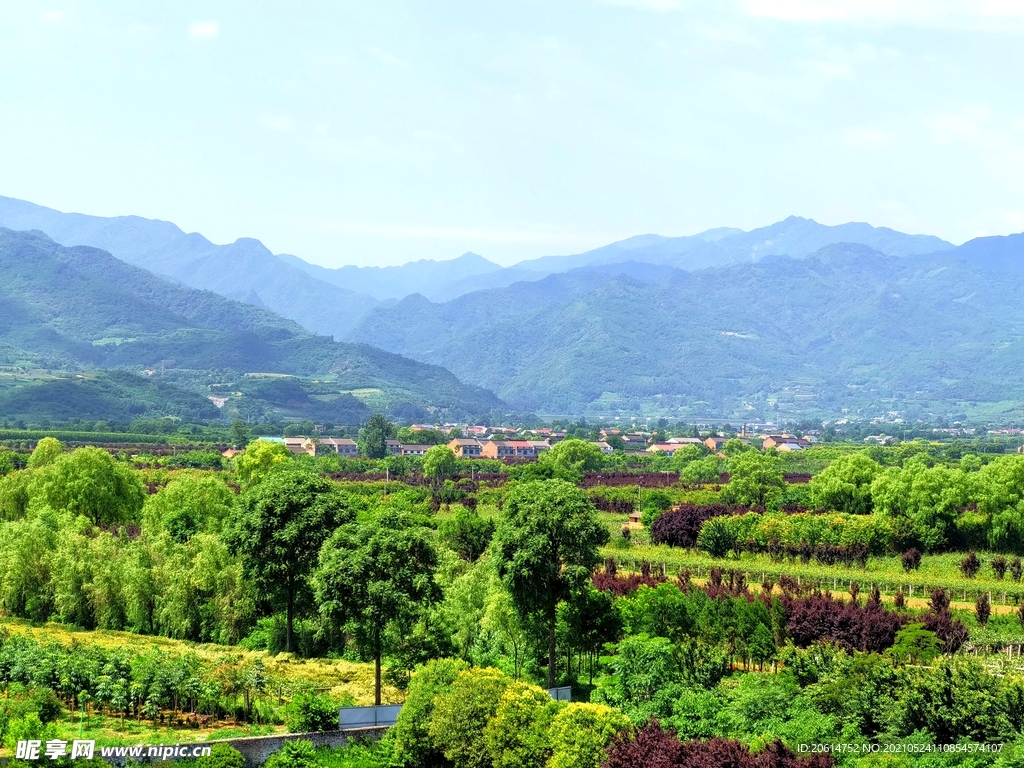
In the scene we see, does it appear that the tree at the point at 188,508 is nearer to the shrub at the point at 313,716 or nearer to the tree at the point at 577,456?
the shrub at the point at 313,716

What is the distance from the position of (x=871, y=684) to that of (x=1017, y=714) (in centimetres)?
298

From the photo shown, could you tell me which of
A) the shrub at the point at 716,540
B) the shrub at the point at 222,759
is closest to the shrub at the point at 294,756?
the shrub at the point at 222,759

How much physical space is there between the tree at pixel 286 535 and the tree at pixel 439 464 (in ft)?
178

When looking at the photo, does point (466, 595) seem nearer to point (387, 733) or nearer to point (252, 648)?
point (252, 648)

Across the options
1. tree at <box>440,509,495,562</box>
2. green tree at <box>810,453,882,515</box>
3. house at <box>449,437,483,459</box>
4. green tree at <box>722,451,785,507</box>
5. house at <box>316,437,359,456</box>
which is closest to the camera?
tree at <box>440,509,495,562</box>

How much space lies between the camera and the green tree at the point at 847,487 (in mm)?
58562

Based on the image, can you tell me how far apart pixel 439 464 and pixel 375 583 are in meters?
64.2

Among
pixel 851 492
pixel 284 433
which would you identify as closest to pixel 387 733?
pixel 851 492

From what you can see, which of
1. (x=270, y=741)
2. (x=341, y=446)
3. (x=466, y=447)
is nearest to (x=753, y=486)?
(x=270, y=741)

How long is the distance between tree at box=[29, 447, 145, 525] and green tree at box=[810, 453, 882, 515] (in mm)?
33830

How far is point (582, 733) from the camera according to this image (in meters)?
20.8

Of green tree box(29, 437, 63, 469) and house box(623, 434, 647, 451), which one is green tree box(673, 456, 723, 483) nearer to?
green tree box(29, 437, 63, 469)

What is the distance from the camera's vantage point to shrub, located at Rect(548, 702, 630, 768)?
67.0ft

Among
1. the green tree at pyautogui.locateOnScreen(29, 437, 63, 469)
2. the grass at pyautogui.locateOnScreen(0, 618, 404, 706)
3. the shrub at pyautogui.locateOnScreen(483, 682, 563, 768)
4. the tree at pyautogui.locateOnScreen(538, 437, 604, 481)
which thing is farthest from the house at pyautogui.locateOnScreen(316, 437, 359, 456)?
the shrub at pyautogui.locateOnScreen(483, 682, 563, 768)
